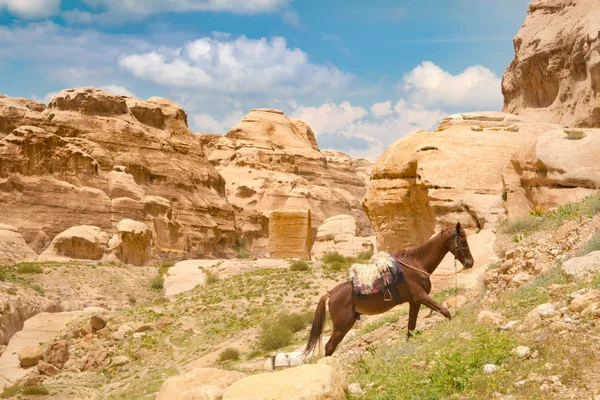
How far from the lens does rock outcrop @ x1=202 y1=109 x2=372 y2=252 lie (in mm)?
82625

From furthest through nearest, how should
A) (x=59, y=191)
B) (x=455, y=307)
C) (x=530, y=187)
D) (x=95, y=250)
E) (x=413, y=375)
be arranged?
(x=59, y=191)
(x=95, y=250)
(x=530, y=187)
(x=455, y=307)
(x=413, y=375)

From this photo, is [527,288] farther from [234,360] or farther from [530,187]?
[234,360]

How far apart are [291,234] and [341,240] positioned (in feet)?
23.3

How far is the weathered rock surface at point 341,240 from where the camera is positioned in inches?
1692

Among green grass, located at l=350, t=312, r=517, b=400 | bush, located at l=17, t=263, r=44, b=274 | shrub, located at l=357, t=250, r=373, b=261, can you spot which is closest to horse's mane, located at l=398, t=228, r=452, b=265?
green grass, located at l=350, t=312, r=517, b=400

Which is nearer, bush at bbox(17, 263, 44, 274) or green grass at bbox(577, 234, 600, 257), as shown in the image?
green grass at bbox(577, 234, 600, 257)

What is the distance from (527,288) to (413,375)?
3006 mm

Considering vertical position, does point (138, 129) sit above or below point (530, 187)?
above

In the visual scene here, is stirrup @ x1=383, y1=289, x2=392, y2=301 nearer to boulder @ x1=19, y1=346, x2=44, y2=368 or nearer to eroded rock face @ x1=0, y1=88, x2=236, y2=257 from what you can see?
boulder @ x1=19, y1=346, x2=44, y2=368

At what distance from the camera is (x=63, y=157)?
54.8 metres

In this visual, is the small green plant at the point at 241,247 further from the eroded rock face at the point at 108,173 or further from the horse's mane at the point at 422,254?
the horse's mane at the point at 422,254

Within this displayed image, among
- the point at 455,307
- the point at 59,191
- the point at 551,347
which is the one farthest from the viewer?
the point at 59,191

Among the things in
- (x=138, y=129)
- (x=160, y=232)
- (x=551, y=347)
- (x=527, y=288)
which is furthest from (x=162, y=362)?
(x=138, y=129)

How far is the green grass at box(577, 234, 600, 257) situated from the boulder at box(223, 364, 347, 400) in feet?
15.9
